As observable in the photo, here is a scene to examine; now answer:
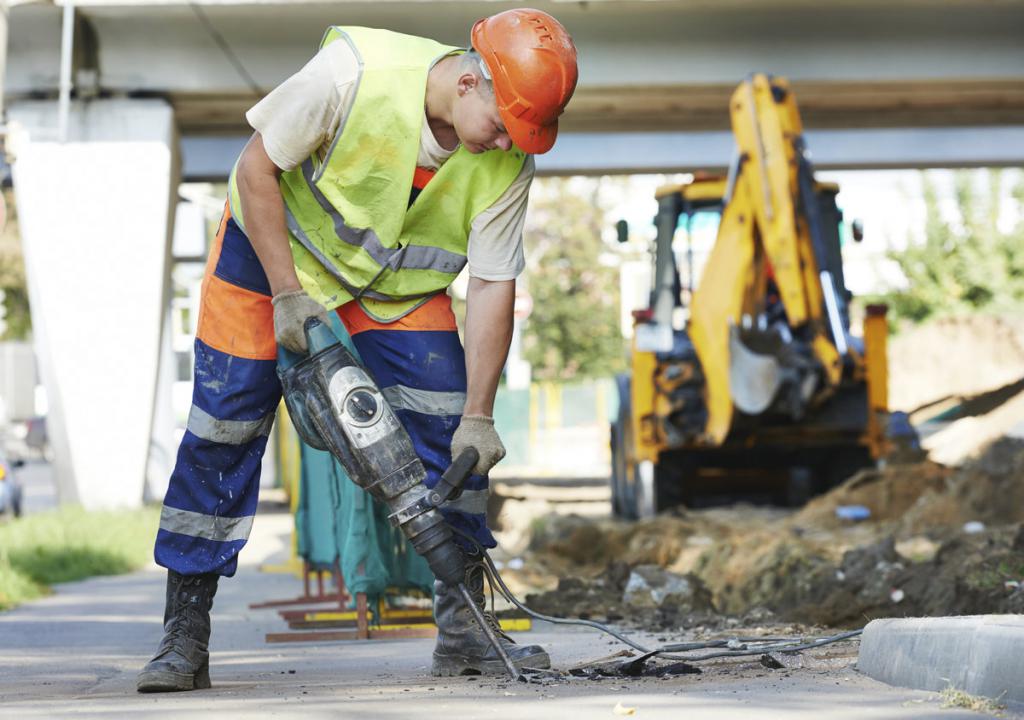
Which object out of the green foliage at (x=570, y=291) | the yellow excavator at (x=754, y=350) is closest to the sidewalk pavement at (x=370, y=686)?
the yellow excavator at (x=754, y=350)

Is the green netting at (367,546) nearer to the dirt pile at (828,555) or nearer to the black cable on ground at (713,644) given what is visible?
the dirt pile at (828,555)

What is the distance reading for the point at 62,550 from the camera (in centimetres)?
1005

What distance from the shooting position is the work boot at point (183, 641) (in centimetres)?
400

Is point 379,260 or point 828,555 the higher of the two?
point 379,260

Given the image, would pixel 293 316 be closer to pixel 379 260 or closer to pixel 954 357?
pixel 379 260

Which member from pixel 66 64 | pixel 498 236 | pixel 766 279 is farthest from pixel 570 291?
pixel 498 236

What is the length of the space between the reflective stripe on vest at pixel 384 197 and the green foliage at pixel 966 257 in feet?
91.7

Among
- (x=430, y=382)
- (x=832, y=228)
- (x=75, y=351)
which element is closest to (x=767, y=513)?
(x=832, y=228)

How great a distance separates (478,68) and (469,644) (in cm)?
160

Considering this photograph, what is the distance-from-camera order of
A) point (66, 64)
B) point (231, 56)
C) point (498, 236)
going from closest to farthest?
point (498, 236) → point (66, 64) → point (231, 56)

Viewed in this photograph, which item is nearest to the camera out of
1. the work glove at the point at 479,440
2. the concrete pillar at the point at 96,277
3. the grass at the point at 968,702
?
the grass at the point at 968,702

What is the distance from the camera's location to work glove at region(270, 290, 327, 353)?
4.05 meters

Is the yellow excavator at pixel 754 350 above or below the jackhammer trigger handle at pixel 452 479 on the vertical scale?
above

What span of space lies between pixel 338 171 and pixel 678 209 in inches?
337
